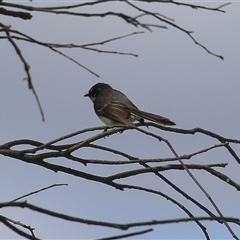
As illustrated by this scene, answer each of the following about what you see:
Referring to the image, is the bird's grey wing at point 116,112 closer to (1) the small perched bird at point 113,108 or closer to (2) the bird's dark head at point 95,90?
(1) the small perched bird at point 113,108

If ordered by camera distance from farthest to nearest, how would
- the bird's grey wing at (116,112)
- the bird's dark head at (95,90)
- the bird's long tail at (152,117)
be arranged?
the bird's dark head at (95,90) < the bird's grey wing at (116,112) < the bird's long tail at (152,117)

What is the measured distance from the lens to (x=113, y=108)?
8.49 m

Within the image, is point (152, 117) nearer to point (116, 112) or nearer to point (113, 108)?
point (116, 112)

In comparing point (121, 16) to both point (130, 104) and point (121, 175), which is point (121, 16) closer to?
point (121, 175)

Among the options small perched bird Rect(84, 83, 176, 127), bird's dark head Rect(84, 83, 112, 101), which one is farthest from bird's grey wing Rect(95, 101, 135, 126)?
bird's dark head Rect(84, 83, 112, 101)

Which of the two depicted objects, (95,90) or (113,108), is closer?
(113,108)

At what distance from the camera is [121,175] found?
338 centimetres

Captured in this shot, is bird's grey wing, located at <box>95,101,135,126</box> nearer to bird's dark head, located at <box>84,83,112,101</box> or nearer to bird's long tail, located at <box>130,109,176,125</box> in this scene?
bird's long tail, located at <box>130,109,176,125</box>

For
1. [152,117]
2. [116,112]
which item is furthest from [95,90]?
[152,117]

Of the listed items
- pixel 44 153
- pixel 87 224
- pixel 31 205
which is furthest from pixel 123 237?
pixel 44 153

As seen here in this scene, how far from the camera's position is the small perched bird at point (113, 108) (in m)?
7.53

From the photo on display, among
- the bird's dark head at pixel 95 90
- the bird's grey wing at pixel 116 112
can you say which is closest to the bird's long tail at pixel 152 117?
the bird's grey wing at pixel 116 112

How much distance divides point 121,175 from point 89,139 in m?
0.34

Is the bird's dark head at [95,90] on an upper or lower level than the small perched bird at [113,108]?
upper
